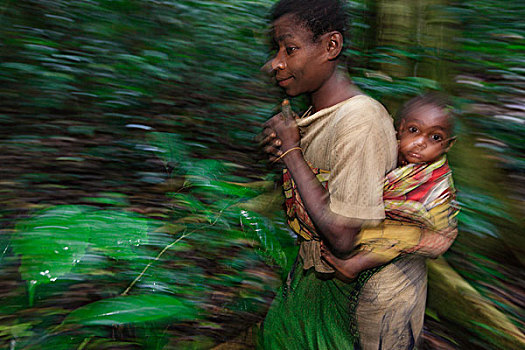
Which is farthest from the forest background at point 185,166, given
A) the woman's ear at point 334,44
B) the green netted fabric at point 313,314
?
the woman's ear at point 334,44

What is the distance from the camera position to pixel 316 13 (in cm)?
132

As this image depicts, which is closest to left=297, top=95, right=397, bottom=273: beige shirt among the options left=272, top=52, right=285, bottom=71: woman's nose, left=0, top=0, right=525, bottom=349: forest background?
left=272, top=52, right=285, bottom=71: woman's nose

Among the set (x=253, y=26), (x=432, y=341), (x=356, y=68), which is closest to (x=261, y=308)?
(x=432, y=341)

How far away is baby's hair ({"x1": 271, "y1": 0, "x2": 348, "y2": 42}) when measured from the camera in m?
1.32

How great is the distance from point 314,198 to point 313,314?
0.50 m

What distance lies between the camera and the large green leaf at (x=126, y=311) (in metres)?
1.58

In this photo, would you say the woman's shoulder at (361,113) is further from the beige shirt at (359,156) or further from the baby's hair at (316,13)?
the baby's hair at (316,13)

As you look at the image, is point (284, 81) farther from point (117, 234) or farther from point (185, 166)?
point (185, 166)

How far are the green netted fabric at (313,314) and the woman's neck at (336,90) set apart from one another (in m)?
0.54

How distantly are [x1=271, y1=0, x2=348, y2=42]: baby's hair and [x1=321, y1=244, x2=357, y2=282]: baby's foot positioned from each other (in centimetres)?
65

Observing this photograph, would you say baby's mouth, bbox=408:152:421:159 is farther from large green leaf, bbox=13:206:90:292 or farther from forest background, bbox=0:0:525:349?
large green leaf, bbox=13:206:90:292

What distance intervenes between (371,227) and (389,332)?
0.41 metres

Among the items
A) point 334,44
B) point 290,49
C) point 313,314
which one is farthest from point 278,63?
point 313,314

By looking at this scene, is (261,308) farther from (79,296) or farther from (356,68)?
(356,68)
